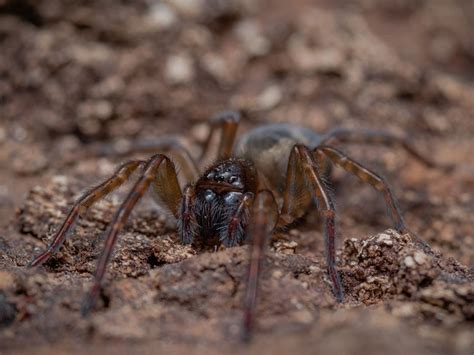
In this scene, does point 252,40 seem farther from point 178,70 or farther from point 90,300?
point 90,300

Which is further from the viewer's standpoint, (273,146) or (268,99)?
(268,99)

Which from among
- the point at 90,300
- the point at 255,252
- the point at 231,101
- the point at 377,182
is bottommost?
the point at 90,300

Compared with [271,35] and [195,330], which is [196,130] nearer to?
[271,35]

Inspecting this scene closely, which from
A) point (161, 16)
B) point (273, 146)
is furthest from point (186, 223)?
point (161, 16)

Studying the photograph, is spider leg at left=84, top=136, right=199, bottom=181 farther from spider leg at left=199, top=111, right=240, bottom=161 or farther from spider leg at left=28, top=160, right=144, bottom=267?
spider leg at left=28, top=160, right=144, bottom=267

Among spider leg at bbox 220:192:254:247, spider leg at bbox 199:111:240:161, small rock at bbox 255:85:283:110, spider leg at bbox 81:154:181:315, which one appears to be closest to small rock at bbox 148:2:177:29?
small rock at bbox 255:85:283:110

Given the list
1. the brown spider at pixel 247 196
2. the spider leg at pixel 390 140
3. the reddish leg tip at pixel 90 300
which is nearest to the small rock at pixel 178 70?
the brown spider at pixel 247 196

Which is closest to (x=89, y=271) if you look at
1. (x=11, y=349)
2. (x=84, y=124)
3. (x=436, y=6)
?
(x=11, y=349)

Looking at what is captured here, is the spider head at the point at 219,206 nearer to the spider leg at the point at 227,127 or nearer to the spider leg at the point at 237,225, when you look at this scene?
the spider leg at the point at 237,225
